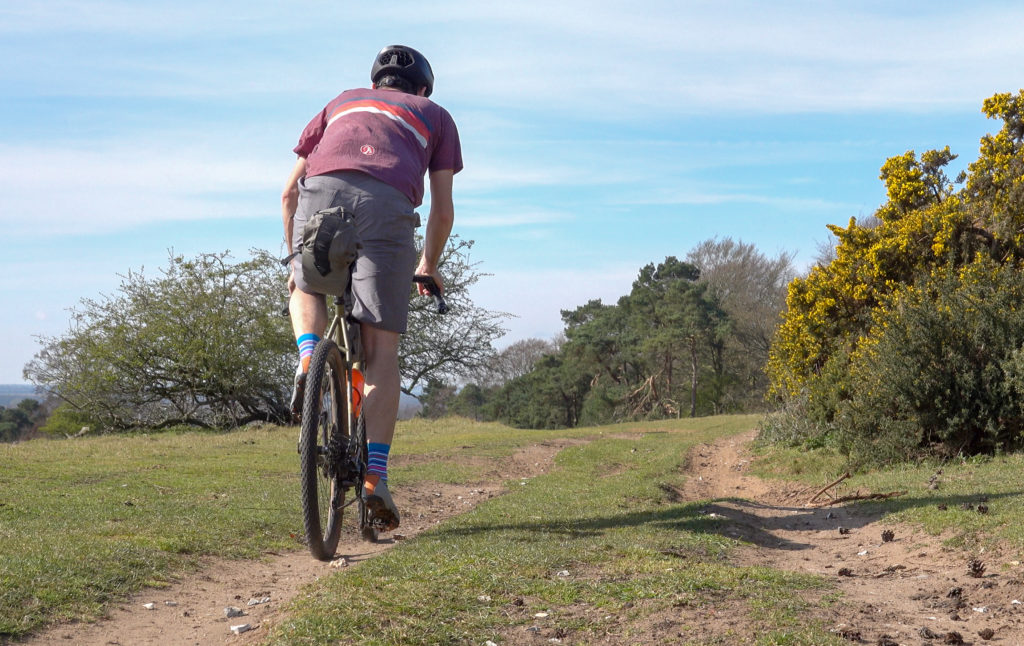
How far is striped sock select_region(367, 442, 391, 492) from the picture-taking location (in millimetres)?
4395

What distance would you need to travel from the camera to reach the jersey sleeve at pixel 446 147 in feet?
16.0

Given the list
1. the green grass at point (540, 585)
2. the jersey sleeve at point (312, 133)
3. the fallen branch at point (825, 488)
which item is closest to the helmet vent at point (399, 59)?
the jersey sleeve at point (312, 133)

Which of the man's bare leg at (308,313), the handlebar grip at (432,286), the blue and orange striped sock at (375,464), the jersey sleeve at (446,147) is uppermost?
the jersey sleeve at (446,147)

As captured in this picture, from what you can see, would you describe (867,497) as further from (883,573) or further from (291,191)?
(291,191)

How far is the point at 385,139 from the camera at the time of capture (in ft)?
14.8

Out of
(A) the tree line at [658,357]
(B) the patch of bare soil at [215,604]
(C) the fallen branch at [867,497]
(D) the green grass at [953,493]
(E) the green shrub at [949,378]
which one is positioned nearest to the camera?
(B) the patch of bare soil at [215,604]

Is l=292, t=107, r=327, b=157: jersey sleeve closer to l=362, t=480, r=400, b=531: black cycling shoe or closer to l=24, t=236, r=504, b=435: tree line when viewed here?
l=362, t=480, r=400, b=531: black cycling shoe

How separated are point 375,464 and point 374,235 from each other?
116 cm

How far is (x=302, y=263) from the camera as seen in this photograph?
4219mm

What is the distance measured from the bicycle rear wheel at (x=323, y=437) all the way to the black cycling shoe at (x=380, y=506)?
164 mm

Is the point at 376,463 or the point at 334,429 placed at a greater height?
the point at 334,429

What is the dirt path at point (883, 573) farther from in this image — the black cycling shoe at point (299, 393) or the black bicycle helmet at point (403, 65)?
the black bicycle helmet at point (403, 65)

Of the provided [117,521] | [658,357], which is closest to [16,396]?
[658,357]

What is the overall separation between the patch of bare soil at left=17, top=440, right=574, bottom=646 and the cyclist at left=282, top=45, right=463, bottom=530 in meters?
0.74
